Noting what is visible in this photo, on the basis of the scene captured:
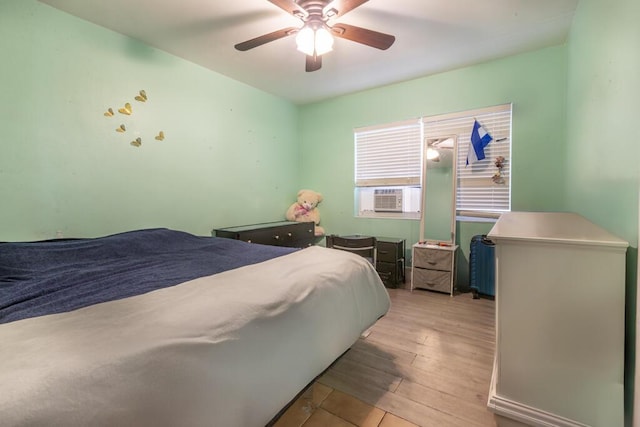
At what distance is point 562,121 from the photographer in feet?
8.92

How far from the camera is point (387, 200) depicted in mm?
3832

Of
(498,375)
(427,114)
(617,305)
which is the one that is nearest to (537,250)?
(617,305)

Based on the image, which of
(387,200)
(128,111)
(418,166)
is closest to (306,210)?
(387,200)

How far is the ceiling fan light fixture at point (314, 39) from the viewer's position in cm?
193

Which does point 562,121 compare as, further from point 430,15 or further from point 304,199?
point 304,199

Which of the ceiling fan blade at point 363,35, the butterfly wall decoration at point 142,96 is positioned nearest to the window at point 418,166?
the ceiling fan blade at point 363,35

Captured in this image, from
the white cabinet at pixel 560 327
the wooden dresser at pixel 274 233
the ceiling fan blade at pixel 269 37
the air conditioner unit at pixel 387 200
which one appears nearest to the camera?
the white cabinet at pixel 560 327

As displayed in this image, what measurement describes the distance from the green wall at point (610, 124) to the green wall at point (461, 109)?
57 cm

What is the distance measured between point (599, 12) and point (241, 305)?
97.8 inches

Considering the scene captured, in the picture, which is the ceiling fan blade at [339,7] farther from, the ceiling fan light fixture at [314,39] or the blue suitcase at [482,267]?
the blue suitcase at [482,267]

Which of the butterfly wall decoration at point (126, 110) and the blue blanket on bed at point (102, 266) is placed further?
the butterfly wall decoration at point (126, 110)

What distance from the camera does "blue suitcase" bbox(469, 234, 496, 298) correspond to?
2920mm

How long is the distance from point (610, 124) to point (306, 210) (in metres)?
3.32

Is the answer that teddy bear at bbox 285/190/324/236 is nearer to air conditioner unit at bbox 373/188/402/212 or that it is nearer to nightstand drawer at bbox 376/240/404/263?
air conditioner unit at bbox 373/188/402/212
